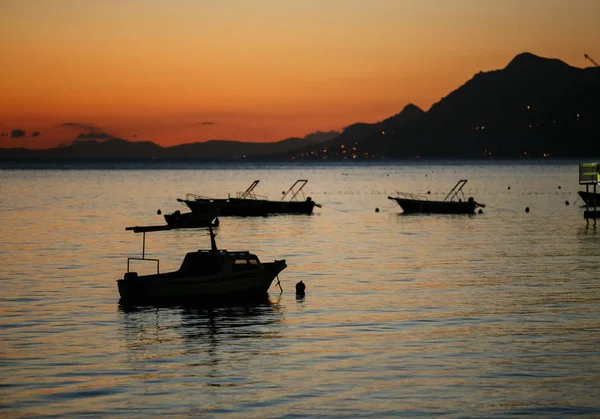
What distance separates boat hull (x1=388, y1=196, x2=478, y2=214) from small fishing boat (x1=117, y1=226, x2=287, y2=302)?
78813 mm

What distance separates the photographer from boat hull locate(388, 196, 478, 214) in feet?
414

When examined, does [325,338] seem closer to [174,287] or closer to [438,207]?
[174,287]

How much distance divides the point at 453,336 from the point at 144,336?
41.7 feet

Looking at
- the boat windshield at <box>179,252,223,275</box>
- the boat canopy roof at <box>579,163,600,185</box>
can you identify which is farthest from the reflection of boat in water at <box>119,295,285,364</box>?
the boat canopy roof at <box>579,163,600,185</box>

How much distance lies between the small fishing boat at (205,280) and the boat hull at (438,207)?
78.8 metres

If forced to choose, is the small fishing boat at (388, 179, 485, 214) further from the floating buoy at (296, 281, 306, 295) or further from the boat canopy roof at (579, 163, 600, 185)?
the floating buoy at (296, 281, 306, 295)

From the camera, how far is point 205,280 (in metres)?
45.8

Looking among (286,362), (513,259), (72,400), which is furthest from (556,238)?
(72,400)

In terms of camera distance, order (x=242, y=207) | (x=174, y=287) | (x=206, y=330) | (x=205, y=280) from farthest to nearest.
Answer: (x=242, y=207) < (x=205, y=280) < (x=174, y=287) < (x=206, y=330)

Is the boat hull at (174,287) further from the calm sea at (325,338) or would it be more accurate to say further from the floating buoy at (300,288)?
the floating buoy at (300,288)

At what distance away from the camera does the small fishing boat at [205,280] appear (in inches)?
1797

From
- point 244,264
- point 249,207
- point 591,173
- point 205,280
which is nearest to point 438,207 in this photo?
point 591,173

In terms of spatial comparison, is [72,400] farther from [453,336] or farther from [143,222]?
[143,222]

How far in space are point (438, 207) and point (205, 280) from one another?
85.4 m
